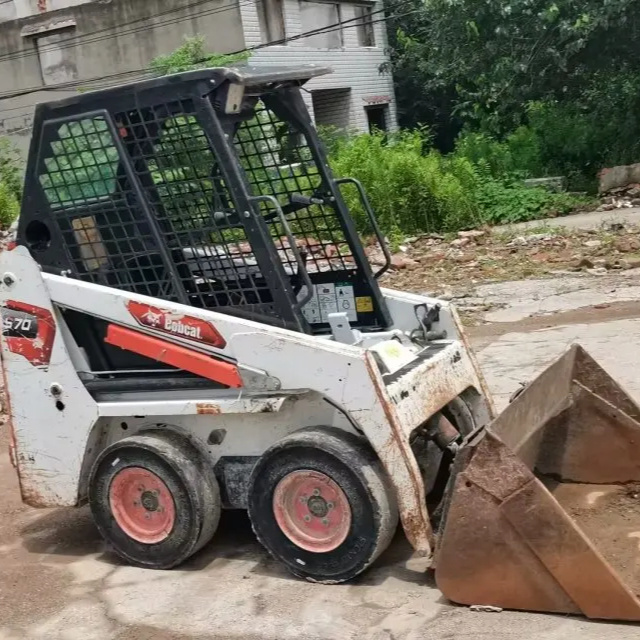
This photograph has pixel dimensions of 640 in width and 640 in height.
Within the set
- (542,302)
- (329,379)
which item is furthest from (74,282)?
(542,302)

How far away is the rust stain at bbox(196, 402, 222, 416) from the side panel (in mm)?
561

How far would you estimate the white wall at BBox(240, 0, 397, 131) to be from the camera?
2216cm

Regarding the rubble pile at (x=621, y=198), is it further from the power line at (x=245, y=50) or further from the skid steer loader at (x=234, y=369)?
the skid steer loader at (x=234, y=369)

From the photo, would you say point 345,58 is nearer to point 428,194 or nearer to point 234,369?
point 428,194

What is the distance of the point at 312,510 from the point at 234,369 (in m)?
0.70

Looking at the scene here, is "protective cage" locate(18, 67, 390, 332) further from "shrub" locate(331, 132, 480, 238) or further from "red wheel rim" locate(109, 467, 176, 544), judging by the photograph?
"shrub" locate(331, 132, 480, 238)

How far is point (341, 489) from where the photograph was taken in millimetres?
4160

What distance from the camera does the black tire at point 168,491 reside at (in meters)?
4.51

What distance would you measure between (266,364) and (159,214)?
0.95m

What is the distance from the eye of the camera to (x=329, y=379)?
413 centimetres

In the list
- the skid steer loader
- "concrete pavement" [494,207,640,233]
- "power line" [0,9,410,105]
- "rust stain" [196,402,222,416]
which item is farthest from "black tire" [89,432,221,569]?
"power line" [0,9,410,105]

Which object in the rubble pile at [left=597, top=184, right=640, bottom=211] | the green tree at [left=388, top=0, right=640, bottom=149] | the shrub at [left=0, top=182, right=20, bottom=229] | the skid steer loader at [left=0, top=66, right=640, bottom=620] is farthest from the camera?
the shrub at [left=0, top=182, right=20, bottom=229]

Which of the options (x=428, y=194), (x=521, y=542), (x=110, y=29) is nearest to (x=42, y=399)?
(x=521, y=542)

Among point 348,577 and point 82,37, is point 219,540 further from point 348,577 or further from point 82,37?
point 82,37
